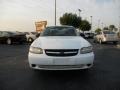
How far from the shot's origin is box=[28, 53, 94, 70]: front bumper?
639cm

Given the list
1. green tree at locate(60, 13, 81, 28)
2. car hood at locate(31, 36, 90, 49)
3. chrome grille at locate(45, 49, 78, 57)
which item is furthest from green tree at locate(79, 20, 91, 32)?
chrome grille at locate(45, 49, 78, 57)

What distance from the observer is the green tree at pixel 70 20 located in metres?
67.4

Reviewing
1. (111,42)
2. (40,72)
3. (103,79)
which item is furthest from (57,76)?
(111,42)

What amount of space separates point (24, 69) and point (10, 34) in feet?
59.0

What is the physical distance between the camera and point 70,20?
2640 inches

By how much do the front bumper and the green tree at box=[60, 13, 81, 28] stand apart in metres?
60.8

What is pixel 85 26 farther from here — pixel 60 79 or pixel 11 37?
pixel 60 79

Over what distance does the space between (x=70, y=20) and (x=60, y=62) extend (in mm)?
61166

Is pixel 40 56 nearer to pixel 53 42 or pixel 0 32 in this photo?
pixel 53 42

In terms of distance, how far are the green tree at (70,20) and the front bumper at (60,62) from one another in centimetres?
6084

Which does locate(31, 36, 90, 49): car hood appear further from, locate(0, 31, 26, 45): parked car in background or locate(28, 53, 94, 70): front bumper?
locate(0, 31, 26, 45): parked car in background

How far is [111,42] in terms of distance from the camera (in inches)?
1116

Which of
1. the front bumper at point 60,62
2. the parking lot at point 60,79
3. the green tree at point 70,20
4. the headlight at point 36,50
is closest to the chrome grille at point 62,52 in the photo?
the front bumper at point 60,62

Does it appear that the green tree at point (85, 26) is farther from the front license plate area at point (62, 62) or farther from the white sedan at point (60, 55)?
the front license plate area at point (62, 62)
